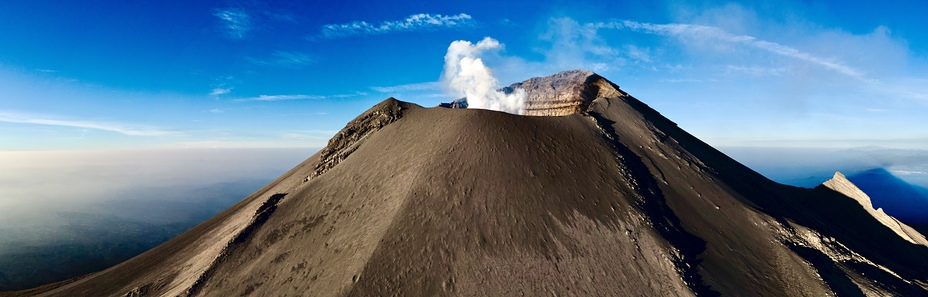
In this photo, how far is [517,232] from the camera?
17156mm

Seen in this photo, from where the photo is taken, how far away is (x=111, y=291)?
22719 mm

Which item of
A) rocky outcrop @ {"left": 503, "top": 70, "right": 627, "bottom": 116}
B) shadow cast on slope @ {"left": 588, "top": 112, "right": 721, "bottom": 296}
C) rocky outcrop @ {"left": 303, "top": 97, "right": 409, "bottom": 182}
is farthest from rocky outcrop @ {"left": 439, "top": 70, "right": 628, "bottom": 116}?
rocky outcrop @ {"left": 303, "top": 97, "right": 409, "bottom": 182}

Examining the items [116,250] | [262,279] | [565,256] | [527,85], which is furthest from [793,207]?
[116,250]

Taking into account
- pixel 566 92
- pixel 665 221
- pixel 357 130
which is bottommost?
pixel 665 221

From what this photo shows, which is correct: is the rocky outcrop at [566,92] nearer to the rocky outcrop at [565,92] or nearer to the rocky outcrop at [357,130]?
the rocky outcrop at [565,92]

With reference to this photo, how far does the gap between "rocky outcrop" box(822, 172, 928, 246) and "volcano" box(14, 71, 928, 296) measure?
1.57 m

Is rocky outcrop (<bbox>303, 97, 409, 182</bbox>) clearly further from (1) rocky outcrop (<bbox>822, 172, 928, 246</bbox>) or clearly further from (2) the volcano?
(1) rocky outcrop (<bbox>822, 172, 928, 246</bbox>)

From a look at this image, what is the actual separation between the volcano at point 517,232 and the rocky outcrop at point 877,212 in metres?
1.57

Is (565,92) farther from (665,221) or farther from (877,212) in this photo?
(877,212)

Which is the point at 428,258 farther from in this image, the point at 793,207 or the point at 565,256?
the point at 793,207

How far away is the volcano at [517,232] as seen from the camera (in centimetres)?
1557

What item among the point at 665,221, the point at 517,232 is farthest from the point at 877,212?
the point at 517,232

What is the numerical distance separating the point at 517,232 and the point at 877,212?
1720 inches

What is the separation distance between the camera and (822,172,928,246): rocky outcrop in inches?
1213
